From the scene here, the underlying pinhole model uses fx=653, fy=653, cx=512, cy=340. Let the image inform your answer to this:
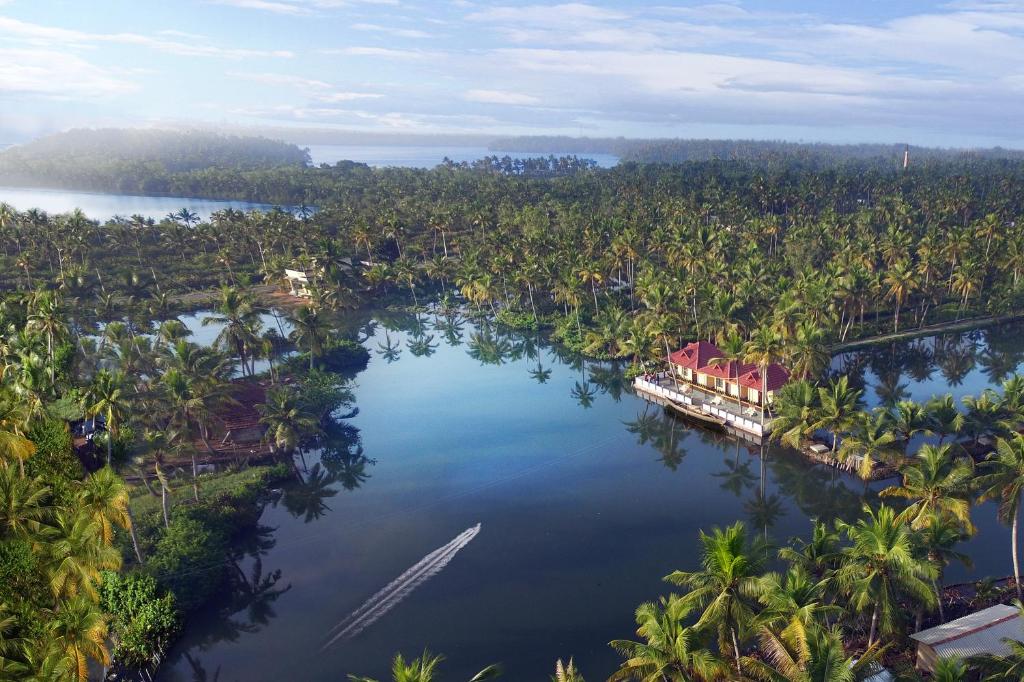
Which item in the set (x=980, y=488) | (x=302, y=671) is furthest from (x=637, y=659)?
(x=980, y=488)

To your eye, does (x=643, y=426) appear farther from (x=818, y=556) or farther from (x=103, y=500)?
(x=103, y=500)

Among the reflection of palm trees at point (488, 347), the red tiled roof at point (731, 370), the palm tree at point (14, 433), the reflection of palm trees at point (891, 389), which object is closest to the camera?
the palm tree at point (14, 433)

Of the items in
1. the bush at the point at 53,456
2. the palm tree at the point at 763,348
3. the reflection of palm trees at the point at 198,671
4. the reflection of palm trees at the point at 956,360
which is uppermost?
the palm tree at the point at 763,348

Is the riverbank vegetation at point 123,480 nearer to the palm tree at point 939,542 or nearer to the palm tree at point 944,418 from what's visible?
the palm tree at point 939,542

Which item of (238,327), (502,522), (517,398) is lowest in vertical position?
(502,522)

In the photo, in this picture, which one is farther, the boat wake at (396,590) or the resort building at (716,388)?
the resort building at (716,388)

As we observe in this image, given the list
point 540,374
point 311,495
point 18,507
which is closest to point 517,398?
point 540,374

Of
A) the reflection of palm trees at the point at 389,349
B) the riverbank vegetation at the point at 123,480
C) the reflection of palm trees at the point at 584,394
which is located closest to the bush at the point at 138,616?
the riverbank vegetation at the point at 123,480
